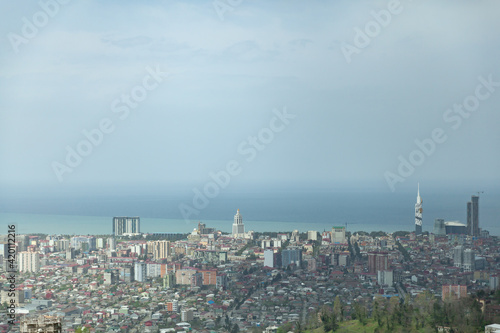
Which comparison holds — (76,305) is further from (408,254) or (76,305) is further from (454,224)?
(454,224)

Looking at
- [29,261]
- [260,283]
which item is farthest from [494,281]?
[29,261]

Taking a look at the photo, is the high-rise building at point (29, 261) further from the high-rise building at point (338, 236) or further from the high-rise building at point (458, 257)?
the high-rise building at point (458, 257)

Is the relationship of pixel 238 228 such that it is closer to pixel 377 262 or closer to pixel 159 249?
pixel 159 249

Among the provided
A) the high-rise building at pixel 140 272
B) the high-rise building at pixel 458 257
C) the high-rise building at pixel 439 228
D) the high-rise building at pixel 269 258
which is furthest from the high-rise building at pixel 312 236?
the high-rise building at pixel 140 272

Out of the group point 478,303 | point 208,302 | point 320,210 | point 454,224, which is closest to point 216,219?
point 320,210

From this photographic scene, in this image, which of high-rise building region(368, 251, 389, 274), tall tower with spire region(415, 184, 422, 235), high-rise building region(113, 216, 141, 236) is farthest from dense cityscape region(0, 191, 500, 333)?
high-rise building region(113, 216, 141, 236)

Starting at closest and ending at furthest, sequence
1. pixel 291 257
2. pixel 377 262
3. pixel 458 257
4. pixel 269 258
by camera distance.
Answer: pixel 377 262 < pixel 458 257 < pixel 291 257 < pixel 269 258
